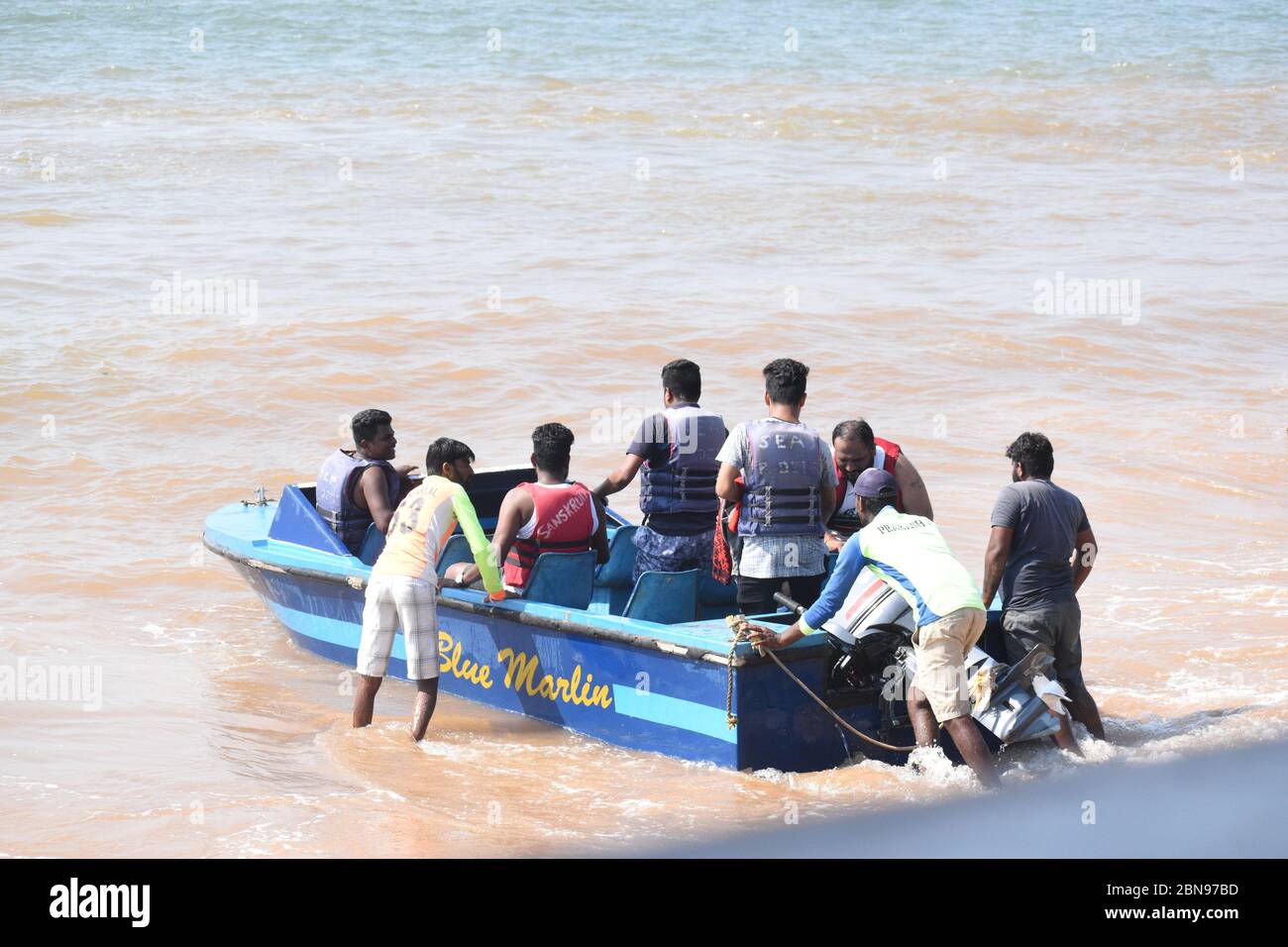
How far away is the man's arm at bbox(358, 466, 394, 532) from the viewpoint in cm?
755

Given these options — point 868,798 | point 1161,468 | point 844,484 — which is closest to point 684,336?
point 1161,468

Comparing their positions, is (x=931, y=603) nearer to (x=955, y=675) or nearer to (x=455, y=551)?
(x=955, y=675)

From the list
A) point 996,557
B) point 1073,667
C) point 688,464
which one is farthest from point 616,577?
point 1073,667

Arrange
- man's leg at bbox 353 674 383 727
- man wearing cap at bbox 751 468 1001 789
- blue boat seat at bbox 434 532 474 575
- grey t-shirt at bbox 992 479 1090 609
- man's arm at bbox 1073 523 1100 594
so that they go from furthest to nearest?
blue boat seat at bbox 434 532 474 575, man's leg at bbox 353 674 383 727, man's arm at bbox 1073 523 1100 594, grey t-shirt at bbox 992 479 1090 609, man wearing cap at bbox 751 468 1001 789

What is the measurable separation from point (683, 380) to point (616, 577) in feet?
3.81

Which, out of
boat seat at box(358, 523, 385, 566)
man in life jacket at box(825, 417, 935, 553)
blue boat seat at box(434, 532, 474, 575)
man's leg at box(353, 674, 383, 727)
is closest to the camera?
man in life jacket at box(825, 417, 935, 553)

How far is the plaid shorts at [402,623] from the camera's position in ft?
22.6

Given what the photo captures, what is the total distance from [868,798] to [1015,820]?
14.2 ft

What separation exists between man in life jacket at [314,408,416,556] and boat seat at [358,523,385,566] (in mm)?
33

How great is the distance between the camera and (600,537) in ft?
23.4

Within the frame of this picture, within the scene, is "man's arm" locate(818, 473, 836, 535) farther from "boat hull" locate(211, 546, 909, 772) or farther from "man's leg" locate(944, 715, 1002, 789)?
"man's leg" locate(944, 715, 1002, 789)

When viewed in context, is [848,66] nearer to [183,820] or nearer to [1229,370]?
[1229,370]

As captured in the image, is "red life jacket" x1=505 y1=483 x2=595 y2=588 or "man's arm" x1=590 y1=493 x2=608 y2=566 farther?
"man's arm" x1=590 y1=493 x2=608 y2=566

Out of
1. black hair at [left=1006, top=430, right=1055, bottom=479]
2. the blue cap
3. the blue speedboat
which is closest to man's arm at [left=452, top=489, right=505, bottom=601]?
the blue speedboat
